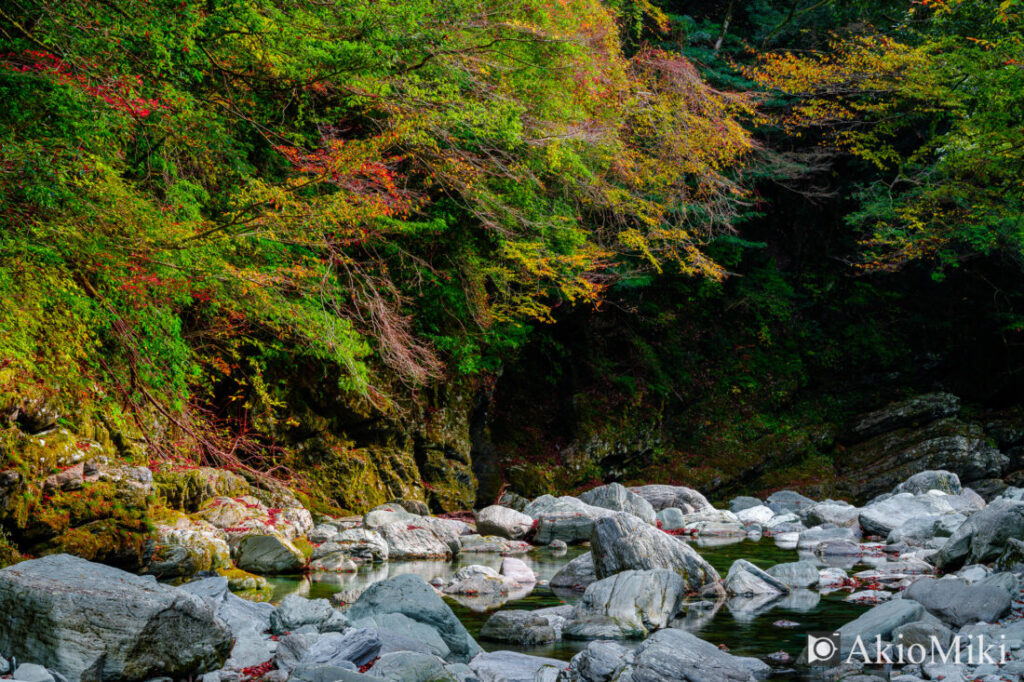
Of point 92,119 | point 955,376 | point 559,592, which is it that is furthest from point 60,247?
point 955,376

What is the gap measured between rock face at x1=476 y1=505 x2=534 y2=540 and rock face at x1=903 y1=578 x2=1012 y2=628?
234 inches

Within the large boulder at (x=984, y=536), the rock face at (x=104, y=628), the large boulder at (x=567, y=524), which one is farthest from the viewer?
the large boulder at (x=567, y=524)

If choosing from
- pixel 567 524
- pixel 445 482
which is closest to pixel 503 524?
pixel 567 524

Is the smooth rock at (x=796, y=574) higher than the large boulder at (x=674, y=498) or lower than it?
higher

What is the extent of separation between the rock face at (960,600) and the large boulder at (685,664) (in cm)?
182

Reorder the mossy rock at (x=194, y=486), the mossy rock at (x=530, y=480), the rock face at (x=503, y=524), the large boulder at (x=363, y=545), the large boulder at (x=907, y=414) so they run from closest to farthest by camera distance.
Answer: the mossy rock at (x=194, y=486)
the large boulder at (x=363, y=545)
the rock face at (x=503, y=524)
the mossy rock at (x=530, y=480)
the large boulder at (x=907, y=414)

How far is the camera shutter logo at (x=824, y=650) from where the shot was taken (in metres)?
4.78

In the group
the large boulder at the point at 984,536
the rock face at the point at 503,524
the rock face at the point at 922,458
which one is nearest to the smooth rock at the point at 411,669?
the large boulder at the point at 984,536

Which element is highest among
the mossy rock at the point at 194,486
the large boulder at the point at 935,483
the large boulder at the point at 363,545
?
the mossy rock at the point at 194,486

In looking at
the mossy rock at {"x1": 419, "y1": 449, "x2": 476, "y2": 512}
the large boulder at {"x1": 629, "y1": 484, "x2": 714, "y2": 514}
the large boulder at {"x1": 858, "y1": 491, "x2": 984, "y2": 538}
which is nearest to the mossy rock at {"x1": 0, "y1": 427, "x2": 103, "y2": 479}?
the mossy rock at {"x1": 419, "y1": 449, "x2": 476, "y2": 512}

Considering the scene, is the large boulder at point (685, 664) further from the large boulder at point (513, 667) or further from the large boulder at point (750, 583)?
the large boulder at point (750, 583)

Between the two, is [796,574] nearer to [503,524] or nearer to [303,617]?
[503,524]

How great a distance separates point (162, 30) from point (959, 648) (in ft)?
22.5

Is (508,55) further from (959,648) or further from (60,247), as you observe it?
(959,648)
